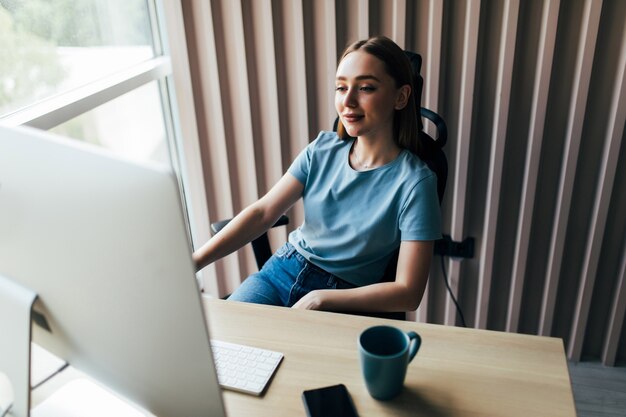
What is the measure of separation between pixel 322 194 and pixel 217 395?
0.92 m

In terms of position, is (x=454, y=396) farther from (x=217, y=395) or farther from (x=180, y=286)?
(x=180, y=286)

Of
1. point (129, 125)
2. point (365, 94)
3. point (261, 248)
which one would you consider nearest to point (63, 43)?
point (129, 125)

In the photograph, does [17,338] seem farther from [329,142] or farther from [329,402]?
[329,142]

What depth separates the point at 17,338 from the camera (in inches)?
31.4

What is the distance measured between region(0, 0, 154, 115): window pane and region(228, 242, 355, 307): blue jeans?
84 centimetres

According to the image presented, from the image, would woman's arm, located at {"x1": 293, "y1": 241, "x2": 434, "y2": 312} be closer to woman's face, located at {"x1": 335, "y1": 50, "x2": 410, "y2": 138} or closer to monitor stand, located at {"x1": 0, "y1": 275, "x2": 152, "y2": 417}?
woman's face, located at {"x1": 335, "y1": 50, "x2": 410, "y2": 138}

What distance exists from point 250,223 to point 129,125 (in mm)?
849

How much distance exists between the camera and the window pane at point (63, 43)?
1559 millimetres

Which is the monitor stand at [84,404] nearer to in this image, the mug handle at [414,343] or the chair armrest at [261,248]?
the mug handle at [414,343]

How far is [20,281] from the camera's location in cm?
78

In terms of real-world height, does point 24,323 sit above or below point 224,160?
above

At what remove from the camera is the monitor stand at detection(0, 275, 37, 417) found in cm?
77

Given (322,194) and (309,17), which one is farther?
(309,17)

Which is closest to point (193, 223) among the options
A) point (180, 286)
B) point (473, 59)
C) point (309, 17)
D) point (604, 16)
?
point (309, 17)
